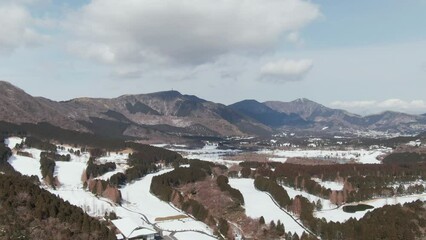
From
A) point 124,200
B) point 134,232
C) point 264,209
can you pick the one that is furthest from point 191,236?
point 124,200

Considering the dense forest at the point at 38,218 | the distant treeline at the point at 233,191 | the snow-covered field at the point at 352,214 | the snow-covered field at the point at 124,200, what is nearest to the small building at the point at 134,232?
the snow-covered field at the point at 124,200

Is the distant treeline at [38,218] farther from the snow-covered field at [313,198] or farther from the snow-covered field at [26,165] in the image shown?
the snow-covered field at [26,165]

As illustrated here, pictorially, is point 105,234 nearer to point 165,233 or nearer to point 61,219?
point 61,219

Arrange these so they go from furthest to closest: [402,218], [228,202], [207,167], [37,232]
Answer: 1. [207,167]
2. [228,202]
3. [402,218]
4. [37,232]

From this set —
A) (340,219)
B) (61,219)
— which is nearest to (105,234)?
(61,219)

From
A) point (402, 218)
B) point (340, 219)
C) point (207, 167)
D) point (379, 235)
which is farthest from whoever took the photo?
point (207, 167)

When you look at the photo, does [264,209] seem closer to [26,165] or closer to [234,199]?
[234,199]

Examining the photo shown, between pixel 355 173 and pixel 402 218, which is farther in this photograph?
pixel 355 173
